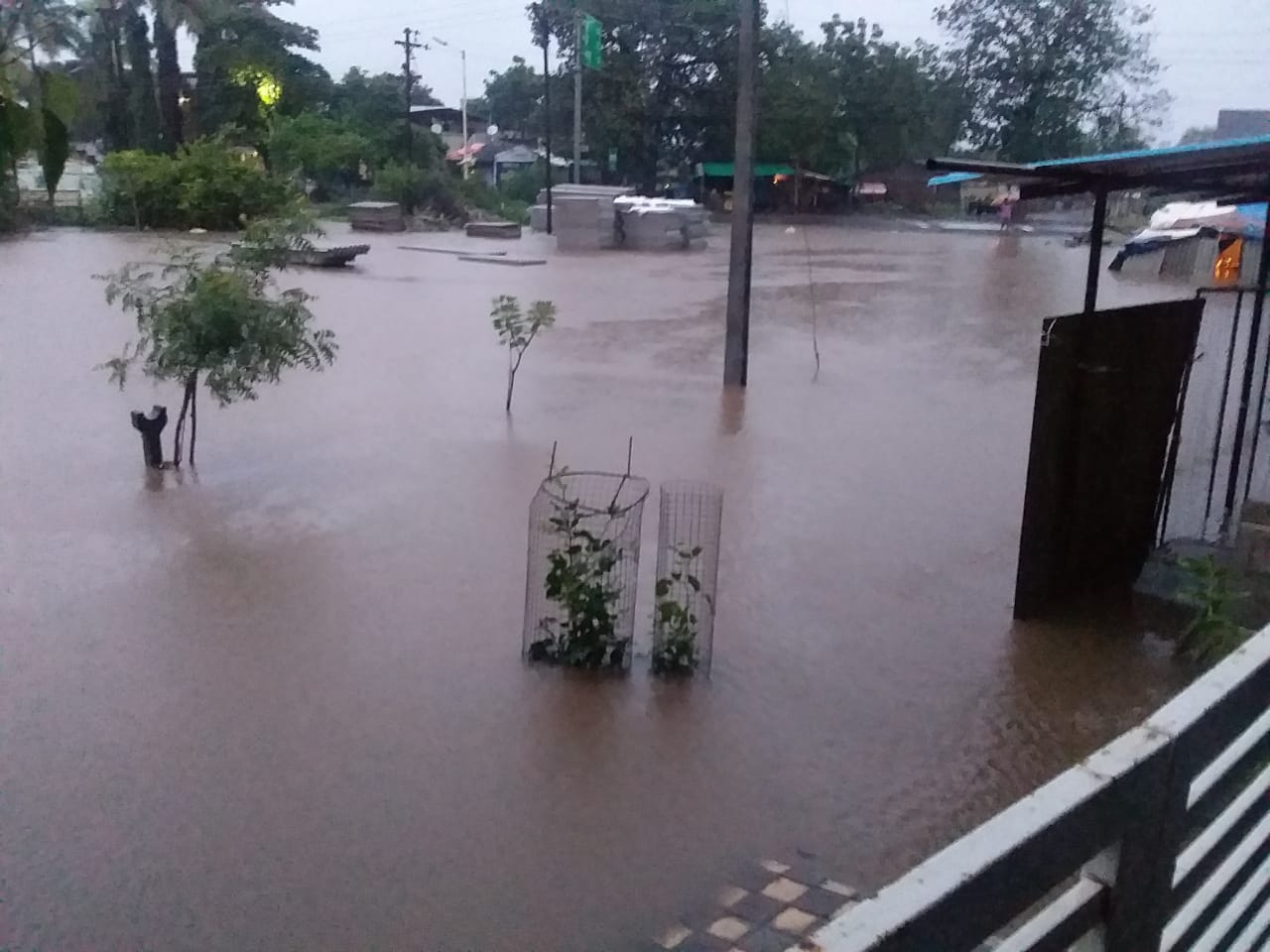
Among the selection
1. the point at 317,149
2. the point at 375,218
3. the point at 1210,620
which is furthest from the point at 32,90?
the point at 317,149

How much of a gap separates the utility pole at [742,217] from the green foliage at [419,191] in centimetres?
2961

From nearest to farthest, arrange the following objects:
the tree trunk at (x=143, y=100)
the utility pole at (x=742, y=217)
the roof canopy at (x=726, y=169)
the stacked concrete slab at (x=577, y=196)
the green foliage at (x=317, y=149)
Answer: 1. the utility pole at (x=742, y=217)
2. the stacked concrete slab at (x=577, y=196)
3. the tree trunk at (x=143, y=100)
4. the green foliage at (x=317, y=149)
5. the roof canopy at (x=726, y=169)

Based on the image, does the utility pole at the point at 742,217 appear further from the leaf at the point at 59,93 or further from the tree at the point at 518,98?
the tree at the point at 518,98

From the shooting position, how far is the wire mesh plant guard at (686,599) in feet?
17.7

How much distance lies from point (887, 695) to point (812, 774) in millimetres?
882

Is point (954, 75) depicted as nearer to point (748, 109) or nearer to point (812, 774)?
point (748, 109)

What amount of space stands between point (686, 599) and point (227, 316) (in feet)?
13.5

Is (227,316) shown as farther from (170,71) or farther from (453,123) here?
(453,123)

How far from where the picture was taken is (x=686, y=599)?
573cm

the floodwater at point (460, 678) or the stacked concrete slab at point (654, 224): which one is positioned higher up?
the stacked concrete slab at point (654, 224)

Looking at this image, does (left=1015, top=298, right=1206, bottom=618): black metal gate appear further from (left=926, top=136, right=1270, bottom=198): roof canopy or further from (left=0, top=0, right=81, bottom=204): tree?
(left=0, top=0, right=81, bottom=204): tree

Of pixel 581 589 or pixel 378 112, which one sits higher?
pixel 378 112

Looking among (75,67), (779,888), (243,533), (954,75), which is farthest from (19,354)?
(954,75)

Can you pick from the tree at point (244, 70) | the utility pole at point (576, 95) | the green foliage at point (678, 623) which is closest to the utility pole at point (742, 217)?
the green foliage at point (678, 623)
